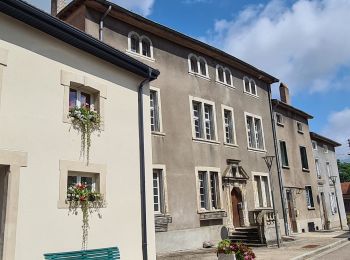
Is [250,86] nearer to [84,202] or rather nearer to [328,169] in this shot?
[84,202]

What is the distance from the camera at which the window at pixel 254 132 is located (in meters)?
21.3

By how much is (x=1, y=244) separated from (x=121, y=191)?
11.2 ft

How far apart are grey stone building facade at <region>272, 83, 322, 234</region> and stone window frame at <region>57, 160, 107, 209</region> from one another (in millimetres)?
15584

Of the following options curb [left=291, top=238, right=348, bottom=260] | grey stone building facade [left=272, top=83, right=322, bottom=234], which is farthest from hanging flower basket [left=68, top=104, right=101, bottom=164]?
grey stone building facade [left=272, top=83, right=322, bottom=234]

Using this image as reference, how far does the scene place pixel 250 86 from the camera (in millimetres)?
22047

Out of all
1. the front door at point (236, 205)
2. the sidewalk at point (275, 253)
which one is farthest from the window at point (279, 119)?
the sidewalk at point (275, 253)

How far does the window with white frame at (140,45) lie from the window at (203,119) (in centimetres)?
292

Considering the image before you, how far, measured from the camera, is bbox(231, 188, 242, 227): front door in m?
18.7

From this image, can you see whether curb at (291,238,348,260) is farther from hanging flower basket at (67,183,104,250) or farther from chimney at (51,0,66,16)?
chimney at (51,0,66,16)

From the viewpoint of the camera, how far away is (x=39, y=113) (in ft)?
28.1

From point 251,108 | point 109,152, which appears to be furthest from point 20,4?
point 251,108

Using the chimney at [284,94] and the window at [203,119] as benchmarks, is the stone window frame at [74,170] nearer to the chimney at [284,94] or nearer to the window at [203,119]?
the window at [203,119]

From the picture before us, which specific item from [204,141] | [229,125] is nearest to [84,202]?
[204,141]

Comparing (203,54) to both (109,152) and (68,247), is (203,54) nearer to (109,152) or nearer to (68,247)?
(109,152)
